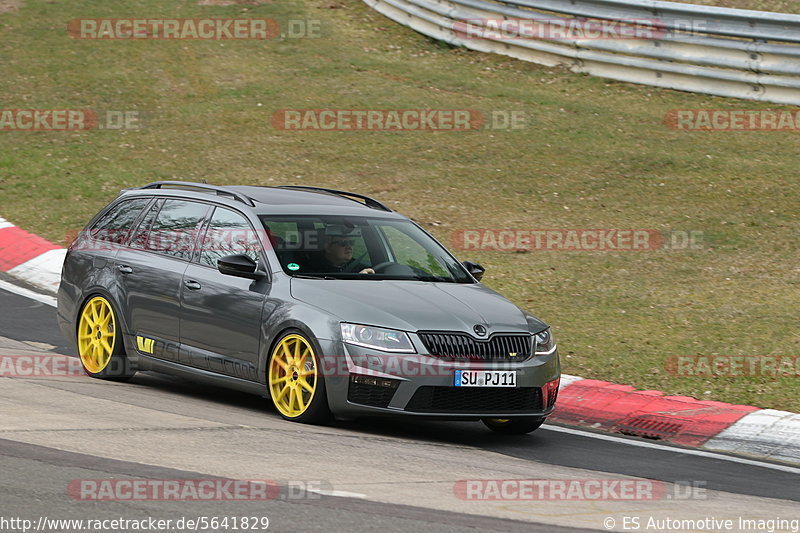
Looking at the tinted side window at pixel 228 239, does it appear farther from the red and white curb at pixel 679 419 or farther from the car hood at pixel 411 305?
the red and white curb at pixel 679 419

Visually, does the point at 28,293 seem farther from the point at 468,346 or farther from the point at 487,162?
the point at 487,162

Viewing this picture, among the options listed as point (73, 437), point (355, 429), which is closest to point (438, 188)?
point (355, 429)

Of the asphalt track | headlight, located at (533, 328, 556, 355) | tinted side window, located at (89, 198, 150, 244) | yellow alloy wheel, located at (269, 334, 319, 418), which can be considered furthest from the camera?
tinted side window, located at (89, 198, 150, 244)

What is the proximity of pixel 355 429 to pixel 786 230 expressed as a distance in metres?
8.13

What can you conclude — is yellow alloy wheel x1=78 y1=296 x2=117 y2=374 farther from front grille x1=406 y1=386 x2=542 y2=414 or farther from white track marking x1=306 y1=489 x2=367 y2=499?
white track marking x1=306 y1=489 x2=367 y2=499

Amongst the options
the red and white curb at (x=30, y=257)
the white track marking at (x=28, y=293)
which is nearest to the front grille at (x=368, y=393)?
the white track marking at (x=28, y=293)

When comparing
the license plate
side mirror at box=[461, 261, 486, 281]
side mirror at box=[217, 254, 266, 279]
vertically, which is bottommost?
the license plate

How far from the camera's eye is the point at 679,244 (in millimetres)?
14188

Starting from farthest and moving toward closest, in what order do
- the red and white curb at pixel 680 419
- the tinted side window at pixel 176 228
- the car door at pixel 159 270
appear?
the tinted side window at pixel 176 228
the car door at pixel 159 270
the red and white curb at pixel 680 419

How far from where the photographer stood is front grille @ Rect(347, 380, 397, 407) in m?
7.91

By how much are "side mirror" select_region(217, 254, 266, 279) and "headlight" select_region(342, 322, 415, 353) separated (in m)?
0.98

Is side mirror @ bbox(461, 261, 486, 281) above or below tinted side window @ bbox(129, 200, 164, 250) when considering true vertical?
below

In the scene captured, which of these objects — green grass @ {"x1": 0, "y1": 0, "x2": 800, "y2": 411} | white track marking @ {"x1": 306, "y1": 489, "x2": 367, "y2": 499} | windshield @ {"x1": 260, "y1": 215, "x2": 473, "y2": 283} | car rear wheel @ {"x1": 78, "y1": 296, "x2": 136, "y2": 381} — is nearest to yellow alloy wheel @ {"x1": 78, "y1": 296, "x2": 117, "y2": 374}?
car rear wheel @ {"x1": 78, "y1": 296, "x2": 136, "y2": 381}

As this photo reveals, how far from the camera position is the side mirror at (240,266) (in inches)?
334
